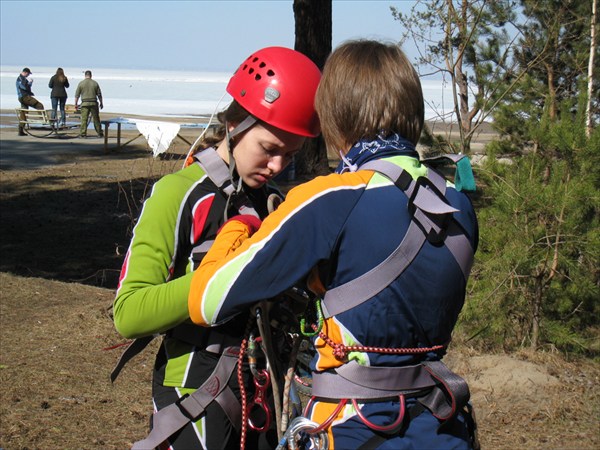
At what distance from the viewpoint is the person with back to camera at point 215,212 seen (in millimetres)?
2453

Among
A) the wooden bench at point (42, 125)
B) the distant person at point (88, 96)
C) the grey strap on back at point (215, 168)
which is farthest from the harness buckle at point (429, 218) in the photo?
the wooden bench at point (42, 125)

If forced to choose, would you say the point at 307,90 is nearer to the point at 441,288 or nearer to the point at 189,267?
the point at 189,267

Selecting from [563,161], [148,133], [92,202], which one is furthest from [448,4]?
[92,202]

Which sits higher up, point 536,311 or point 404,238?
point 404,238

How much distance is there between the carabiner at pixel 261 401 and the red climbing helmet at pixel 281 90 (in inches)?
29.4

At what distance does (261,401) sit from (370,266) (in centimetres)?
83

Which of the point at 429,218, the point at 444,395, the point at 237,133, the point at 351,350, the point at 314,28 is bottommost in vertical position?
the point at 444,395

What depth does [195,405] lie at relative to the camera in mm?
2516

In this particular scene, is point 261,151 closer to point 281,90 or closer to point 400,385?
point 281,90

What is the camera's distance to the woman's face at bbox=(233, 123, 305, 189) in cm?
260

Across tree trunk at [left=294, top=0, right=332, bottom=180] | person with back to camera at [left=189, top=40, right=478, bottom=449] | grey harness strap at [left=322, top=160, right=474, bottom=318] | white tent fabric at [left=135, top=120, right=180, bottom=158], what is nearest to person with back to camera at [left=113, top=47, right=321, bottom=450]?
person with back to camera at [left=189, top=40, right=478, bottom=449]

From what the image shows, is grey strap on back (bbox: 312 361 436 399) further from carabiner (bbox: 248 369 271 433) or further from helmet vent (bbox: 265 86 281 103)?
helmet vent (bbox: 265 86 281 103)

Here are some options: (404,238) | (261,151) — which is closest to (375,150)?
(404,238)

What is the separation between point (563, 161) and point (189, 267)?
13.7ft
